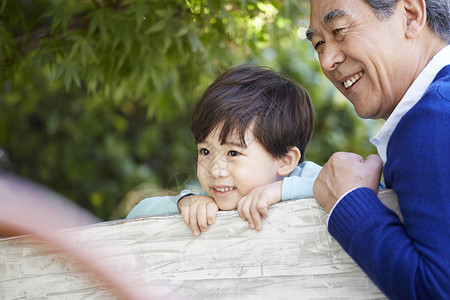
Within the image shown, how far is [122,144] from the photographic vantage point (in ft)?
17.1

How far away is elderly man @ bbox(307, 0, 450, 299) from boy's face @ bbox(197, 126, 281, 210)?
290mm

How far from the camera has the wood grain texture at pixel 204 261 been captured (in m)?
1.19

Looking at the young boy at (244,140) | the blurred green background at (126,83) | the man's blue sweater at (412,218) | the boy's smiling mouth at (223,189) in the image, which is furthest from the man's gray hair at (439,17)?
the blurred green background at (126,83)

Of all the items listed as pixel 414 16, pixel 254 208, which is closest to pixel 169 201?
pixel 254 208

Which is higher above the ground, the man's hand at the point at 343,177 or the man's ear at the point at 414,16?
the man's ear at the point at 414,16

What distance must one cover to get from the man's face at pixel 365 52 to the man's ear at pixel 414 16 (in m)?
0.02

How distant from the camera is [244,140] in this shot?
1499 millimetres

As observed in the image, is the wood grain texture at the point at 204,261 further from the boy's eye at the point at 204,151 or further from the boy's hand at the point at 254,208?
the boy's eye at the point at 204,151

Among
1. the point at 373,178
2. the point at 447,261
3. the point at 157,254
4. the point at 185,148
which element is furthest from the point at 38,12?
the point at 185,148

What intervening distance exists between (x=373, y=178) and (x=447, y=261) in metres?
0.28

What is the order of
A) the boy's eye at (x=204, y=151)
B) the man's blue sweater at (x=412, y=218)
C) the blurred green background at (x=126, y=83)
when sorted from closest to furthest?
the man's blue sweater at (x=412, y=218) → the boy's eye at (x=204, y=151) → the blurred green background at (x=126, y=83)

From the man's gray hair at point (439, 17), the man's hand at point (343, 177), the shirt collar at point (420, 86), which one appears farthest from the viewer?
the man's gray hair at point (439, 17)

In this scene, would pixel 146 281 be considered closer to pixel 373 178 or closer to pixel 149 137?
pixel 373 178

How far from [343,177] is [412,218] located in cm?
21
